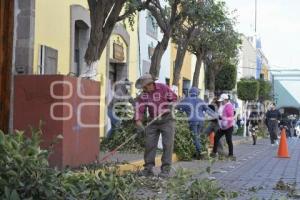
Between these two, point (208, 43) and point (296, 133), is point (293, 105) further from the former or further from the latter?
point (208, 43)

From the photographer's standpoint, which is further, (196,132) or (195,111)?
(195,111)

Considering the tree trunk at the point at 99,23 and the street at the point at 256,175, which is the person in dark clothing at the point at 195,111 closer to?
the street at the point at 256,175

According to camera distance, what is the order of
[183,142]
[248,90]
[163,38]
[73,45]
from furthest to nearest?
[248,90]
[163,38]
[73,45]
[183,142]

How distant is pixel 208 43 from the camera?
26.2 meters

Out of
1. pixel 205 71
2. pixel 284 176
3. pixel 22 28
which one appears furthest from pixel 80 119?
pixel 205 71

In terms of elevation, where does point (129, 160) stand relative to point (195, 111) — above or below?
below

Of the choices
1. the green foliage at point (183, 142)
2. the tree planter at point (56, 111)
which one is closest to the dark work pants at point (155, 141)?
the tree planter at point (56, 111)

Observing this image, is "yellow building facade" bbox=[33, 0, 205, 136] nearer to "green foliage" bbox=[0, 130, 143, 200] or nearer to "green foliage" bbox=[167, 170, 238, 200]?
"green foliage" bbox=[167, 170, 238, 200]

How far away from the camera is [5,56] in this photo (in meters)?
10.8

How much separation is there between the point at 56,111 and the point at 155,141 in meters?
1.87

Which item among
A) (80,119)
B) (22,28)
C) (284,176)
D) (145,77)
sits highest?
(22,28)

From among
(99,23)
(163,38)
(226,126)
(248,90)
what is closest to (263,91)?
(248,90)

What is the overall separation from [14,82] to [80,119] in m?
1.21

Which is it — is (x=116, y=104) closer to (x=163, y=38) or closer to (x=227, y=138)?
(x=163, y=38)
